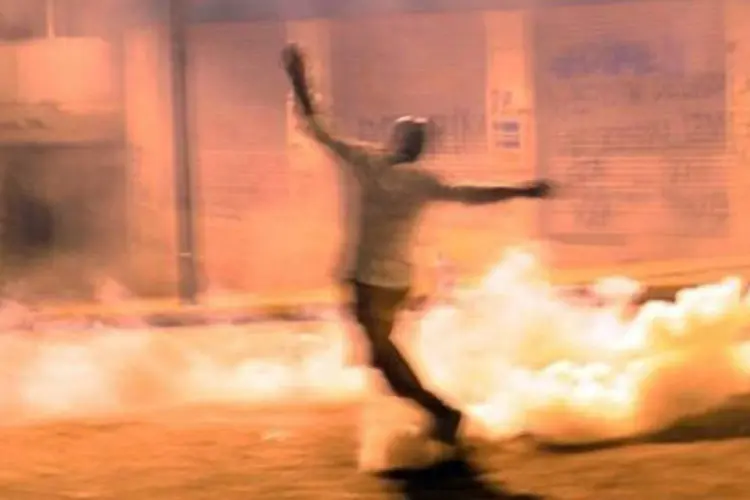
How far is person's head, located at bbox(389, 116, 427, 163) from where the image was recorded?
6.15 m

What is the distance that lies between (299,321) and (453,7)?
15.5 ft

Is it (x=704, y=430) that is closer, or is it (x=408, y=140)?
(x=408, y=140)

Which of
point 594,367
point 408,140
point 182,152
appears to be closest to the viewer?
point 408,140

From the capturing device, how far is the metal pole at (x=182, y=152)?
1495cm

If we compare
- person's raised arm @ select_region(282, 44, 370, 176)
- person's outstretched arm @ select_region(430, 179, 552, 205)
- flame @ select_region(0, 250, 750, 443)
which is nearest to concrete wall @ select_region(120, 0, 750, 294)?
flame @ select_region(0, 250, 750, 443)

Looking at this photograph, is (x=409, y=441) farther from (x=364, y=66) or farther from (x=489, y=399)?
(x=364, y=66)

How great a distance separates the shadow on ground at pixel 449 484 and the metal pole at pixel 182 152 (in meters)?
8.71

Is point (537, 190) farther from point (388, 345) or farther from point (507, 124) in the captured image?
point (507, 124)

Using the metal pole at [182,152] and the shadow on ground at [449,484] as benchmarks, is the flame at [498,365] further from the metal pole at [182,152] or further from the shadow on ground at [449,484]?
the metal pole at [182,152]

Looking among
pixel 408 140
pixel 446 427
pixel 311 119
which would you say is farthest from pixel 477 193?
pixel 446 427

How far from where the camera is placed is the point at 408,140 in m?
6.15

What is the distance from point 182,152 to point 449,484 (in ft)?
32.8

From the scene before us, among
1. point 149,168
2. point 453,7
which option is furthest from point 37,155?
point 453,7

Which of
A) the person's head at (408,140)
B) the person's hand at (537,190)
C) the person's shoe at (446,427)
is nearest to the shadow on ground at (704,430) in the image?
the person's shoe at (446,427)
